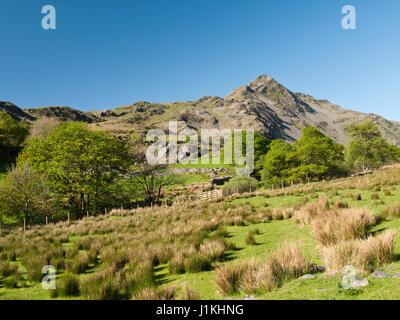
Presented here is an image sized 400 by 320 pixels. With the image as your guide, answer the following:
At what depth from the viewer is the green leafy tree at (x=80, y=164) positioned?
27.5 meters

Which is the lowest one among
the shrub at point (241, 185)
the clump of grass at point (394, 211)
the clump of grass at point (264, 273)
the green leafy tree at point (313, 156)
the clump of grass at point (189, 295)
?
the shrub at point (241, 185)

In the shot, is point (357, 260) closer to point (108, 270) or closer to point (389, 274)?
point (389, 274)

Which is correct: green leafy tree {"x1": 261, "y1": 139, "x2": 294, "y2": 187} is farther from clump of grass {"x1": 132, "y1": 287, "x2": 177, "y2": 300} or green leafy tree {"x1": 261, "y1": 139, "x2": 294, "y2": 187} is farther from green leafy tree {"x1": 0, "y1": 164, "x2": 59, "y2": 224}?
clump of grass {"x1": 132, "y1": 287, "x2": 177, "y2": 300}

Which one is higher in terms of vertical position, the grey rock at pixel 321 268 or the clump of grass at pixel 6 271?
the grey rock at pixel 321 268

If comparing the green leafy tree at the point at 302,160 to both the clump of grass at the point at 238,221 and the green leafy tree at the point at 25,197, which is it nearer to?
the clump of grass at the point at 238,221

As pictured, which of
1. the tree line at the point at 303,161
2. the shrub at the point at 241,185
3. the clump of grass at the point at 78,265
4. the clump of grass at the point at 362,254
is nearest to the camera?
the clump of grass at the point at 362,254

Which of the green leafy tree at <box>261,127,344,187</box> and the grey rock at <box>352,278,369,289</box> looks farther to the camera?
the green leafy tree at <box>261,127,344,187</box>

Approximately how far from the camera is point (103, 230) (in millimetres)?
15438

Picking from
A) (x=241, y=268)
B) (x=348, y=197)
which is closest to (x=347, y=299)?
(x=241, y=268)

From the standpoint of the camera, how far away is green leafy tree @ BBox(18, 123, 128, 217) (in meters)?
27.5

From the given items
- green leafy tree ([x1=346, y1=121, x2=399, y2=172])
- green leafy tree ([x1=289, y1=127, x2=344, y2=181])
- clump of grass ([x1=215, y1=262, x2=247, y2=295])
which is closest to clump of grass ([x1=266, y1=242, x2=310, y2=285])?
clump of grass ([x1=215, y1=262, x2=247, y2=295])

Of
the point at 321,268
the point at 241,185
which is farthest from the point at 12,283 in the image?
the point at 241,185

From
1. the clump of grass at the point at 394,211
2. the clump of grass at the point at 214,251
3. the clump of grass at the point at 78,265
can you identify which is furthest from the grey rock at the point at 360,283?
the clump of grass at the point at 78,265

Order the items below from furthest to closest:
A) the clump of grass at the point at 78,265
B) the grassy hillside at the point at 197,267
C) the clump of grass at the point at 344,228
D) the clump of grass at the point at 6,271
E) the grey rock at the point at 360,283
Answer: the clump of grass at the point at 6,271 → the clump of grass at the point at 78,265 → the clump of grass at the point at 344,228 → the grassy hillside at the point at 197,267 → the grey rock at the point at 360,283
